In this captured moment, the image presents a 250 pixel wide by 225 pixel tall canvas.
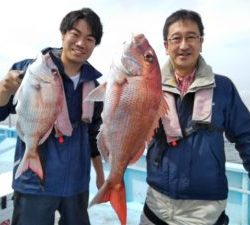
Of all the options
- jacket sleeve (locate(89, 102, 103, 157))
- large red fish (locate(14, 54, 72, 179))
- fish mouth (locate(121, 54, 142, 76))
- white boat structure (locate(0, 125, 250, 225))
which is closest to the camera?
fish mouth (locate(121, 54, 142, 76))

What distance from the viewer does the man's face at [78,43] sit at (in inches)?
124

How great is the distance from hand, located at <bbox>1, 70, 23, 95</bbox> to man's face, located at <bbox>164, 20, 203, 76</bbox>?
4.01 feet

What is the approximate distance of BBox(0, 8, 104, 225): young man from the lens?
3211mm

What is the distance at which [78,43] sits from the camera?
10.3 ft

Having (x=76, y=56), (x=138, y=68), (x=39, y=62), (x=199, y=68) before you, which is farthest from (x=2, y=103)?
(x=199, y=68)

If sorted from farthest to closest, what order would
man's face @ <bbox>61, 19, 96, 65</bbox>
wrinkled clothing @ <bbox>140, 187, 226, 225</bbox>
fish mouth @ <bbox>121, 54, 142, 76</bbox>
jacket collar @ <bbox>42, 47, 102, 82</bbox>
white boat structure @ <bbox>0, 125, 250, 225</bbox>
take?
1. white boat structure @ <bbox>0, 125, 250, 225</bbox>
2. jacket collar @ <bbox>42, 47, 102, 82</bbox>
3. man's face @ <bbox>61, 19, 96, 65</bbox>
4. wrinkled clothing @ <bbox>140, 187, 226, 225</bbox>
5. fish mouth @ <bbox>121, 54, 142, 76</bbox>

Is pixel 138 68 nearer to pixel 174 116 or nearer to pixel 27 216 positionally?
pixel 174 116

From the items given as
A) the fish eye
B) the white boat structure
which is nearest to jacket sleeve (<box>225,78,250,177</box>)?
the fish eye

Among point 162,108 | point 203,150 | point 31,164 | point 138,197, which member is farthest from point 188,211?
point 138,197

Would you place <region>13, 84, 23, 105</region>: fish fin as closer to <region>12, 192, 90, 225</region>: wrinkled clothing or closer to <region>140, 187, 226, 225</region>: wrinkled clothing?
<region>12, 192, 90, 225</region>: wrinkled clothing

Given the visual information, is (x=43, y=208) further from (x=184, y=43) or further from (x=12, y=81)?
(x=184, y=43)

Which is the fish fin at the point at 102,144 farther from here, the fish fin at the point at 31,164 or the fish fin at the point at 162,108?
the fish fin at the point at 31,164

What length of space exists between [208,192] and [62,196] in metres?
1.25

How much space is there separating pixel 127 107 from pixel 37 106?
0.77 metres
